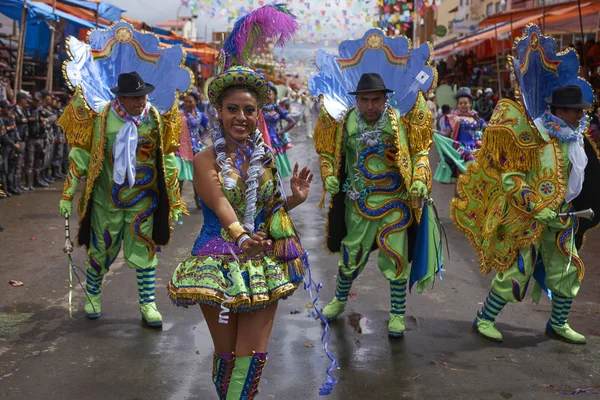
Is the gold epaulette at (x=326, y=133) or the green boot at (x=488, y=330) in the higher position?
the gold epaulette at (x=326, y=133)

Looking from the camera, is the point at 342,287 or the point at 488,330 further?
the point at 342,287

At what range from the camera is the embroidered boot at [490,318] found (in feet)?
17.3

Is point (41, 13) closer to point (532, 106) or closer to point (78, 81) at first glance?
point (78, 81)

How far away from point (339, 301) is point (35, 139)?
347 inches

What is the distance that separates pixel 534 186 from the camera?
504 cm

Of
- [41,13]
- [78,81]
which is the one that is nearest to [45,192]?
[41,13]

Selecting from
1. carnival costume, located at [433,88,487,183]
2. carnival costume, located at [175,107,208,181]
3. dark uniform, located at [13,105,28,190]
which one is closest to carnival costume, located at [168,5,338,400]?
carnival costume, located at [433,88,487,183]

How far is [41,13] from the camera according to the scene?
14664 mm

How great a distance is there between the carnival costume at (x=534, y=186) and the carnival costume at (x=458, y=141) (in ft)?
13.2

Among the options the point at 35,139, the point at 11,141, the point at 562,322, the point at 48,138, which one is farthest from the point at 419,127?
the point at 48,138

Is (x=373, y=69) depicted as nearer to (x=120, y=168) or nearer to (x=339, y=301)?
(x=339, y=301)

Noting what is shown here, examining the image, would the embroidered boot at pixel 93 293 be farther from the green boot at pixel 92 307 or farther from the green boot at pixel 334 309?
the green boot at pixel 334 309

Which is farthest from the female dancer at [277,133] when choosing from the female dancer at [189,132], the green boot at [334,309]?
the green boot at [334,309]

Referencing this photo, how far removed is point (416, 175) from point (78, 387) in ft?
8.74
